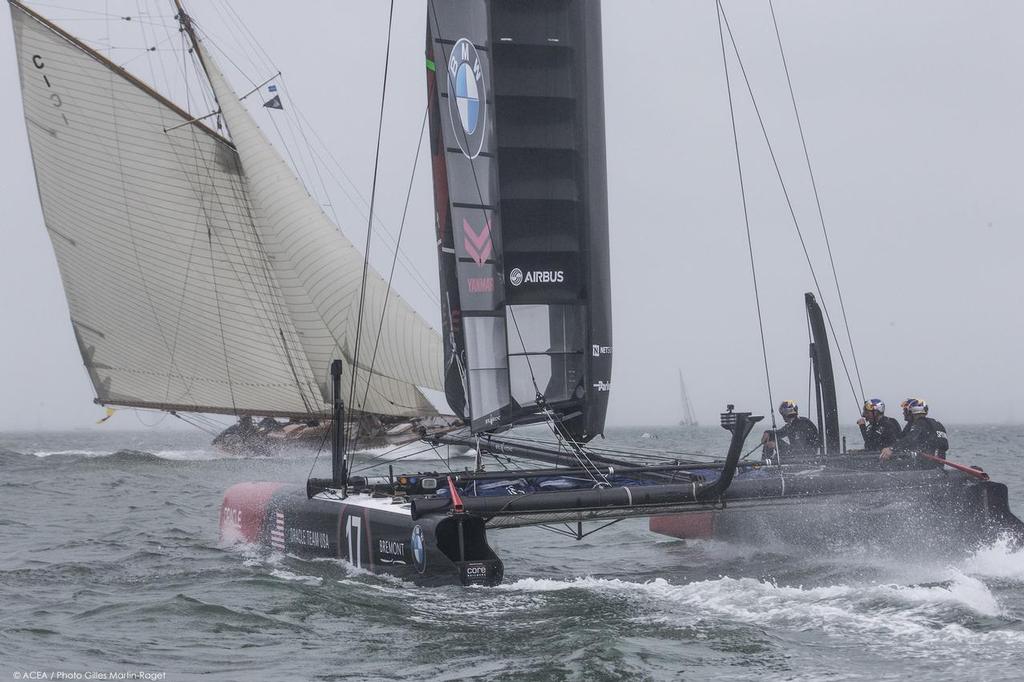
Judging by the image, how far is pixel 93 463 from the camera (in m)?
31.5

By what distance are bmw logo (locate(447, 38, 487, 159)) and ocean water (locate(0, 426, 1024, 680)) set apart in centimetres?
391

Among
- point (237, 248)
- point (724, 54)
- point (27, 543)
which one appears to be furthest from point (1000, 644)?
point (237, 248)

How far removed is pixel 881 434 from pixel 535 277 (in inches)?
142

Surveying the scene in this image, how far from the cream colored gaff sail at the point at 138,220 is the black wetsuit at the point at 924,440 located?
18.8 metres

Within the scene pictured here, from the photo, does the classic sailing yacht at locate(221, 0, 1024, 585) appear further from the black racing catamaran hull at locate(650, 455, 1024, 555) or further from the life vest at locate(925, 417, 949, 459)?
the life vest at locate(925, 417, 949, 459)

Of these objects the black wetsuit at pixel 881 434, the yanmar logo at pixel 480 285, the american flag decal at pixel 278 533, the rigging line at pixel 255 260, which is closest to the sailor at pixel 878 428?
the black wetsuit at pixel 881 434

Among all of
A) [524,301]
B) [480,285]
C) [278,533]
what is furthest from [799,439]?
[278,533]

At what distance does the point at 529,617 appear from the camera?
7.73 m

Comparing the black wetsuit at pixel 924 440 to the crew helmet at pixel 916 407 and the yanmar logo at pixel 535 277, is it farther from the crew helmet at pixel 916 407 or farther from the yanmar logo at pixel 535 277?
the yanmar logo at pixel 535 277

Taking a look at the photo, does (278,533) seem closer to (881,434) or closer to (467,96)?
(467,96)

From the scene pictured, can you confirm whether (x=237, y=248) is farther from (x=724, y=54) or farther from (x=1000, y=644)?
(x=1000, y=644)

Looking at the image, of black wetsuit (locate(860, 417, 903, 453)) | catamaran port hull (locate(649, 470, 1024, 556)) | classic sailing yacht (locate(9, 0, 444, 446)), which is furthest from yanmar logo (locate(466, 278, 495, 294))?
classic sailing yacht (locate(9, 0, 444, 446))

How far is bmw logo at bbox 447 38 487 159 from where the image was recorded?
10805 mm

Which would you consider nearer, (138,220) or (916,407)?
(916,407)
